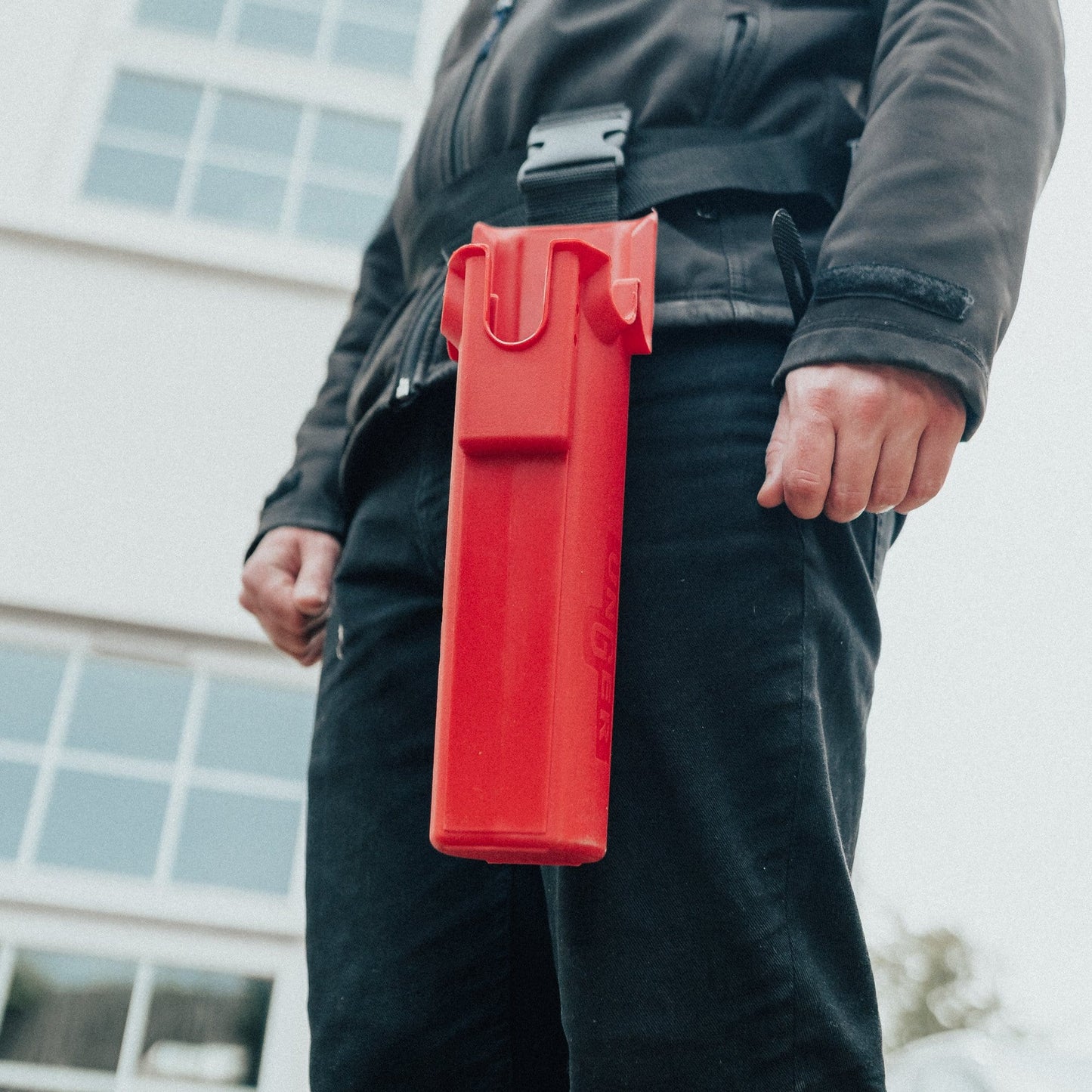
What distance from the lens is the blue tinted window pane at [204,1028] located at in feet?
6.56

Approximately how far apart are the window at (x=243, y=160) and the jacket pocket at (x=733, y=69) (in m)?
2.23

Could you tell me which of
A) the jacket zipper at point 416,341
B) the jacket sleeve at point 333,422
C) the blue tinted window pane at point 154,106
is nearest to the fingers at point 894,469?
the jacket zipper at point 416,341

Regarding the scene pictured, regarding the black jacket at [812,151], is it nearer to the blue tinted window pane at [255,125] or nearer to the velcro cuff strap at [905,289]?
the velcro cuff strap at [905,289]

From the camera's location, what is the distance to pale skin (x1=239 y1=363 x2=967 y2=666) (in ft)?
1.96

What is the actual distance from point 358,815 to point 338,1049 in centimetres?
15

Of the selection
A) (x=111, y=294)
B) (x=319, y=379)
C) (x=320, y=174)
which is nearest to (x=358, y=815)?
(x=319, y=379)

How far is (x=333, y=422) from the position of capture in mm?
1050

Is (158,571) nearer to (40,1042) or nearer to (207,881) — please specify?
(207,881)

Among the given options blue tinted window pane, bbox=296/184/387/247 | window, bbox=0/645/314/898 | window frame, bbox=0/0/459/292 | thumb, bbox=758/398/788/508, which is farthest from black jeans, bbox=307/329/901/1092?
blue tinted window pane, bbox=296/184/387/247

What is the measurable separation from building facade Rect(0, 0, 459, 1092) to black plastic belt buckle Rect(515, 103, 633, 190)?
1.65 meters

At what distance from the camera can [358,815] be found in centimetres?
77

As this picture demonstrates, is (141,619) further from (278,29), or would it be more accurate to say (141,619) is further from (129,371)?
(278,29)

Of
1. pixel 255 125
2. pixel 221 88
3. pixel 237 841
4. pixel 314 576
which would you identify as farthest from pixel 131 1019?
pixel 221 88

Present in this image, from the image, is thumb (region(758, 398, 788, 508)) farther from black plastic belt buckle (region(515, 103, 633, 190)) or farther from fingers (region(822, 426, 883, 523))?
black plastic belt buckle (region(515, 103, 633, 190))
